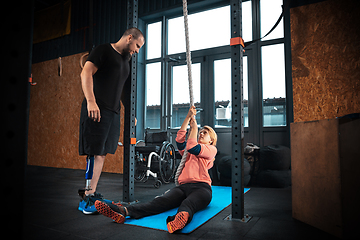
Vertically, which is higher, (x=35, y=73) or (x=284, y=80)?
(x=35, y=73)

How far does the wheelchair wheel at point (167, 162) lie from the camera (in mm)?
3639

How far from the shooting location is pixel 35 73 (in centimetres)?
680

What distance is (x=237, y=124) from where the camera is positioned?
190 centimetres

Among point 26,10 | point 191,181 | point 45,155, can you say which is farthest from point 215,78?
point 45,155

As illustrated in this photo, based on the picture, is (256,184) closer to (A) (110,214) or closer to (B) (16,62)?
(A) (110,214)

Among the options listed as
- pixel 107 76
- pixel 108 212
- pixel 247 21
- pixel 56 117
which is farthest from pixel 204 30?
pixel 56 117

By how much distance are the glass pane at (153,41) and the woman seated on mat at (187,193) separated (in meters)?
3.45

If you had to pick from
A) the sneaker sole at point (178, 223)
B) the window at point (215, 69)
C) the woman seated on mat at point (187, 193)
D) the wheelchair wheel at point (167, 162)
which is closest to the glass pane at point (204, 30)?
the window at point (215, 69)

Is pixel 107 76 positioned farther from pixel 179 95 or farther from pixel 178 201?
pixel 179 95

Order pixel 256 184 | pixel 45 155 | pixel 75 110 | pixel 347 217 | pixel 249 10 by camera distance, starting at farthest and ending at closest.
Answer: pixel 45 155, pixel 75 110, pixel 249 10, pixel 256 184, pixel 347 217

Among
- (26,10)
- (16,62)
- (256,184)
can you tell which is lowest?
(256,184)

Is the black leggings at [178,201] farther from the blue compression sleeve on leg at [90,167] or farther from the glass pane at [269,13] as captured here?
the glass pane at [269,13]

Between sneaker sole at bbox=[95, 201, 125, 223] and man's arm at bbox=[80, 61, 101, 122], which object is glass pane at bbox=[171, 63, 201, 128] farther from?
sneaker sole at bbox=[95, 201, 125, 223]

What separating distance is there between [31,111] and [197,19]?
512cm
